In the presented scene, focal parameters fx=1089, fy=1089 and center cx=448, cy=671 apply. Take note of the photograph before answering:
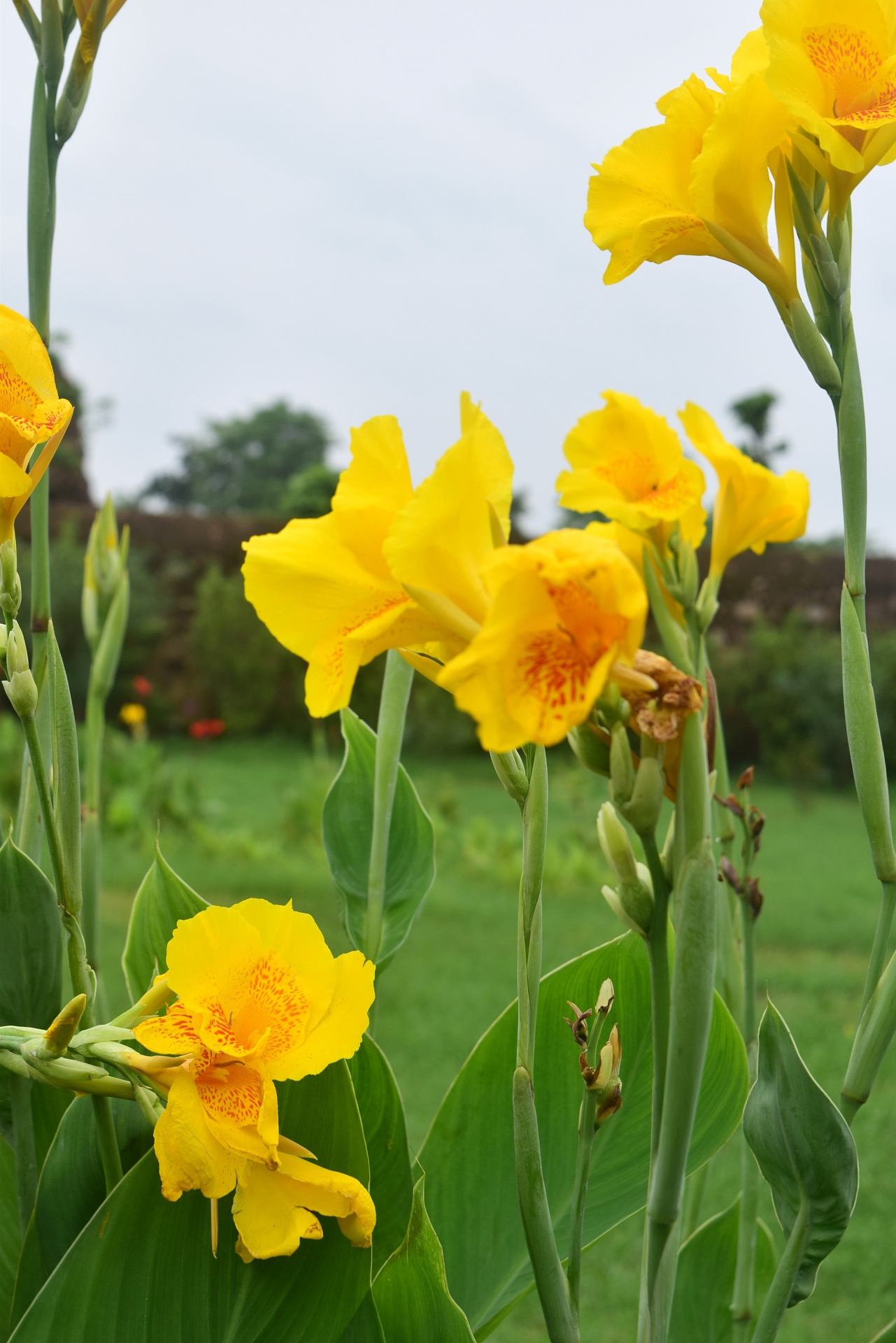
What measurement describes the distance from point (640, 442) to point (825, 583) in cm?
740

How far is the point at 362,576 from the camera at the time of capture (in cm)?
32

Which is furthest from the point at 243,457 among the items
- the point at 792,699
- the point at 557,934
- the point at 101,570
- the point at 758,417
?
the point at 101,570

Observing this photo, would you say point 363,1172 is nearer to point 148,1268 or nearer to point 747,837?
point 148,1268

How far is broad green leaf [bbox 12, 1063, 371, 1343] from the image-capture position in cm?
37

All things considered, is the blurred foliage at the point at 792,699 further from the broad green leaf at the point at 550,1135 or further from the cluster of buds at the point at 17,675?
the cluster of buds at the point at 17,675

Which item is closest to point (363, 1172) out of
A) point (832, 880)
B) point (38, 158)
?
point (38, 158)

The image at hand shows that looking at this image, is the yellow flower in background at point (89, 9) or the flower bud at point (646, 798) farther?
the yellow flower in background at point (89, 9)

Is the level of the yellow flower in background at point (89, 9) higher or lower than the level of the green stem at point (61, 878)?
higher

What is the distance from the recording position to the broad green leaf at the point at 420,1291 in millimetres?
379

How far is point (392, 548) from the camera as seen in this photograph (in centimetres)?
27

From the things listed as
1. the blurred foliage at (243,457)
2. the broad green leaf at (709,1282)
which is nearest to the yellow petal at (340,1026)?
the broad green leaf at (709,1282)

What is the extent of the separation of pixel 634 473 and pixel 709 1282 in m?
0.52

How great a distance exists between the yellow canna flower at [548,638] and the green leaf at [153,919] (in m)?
0.31

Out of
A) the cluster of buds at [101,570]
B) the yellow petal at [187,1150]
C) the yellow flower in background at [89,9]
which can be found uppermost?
the yellow flower in background at [89,9]
